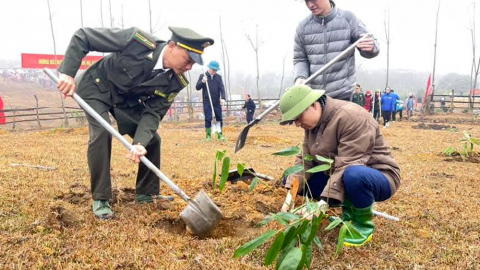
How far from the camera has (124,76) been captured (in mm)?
2842

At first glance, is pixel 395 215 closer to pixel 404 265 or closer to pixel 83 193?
pixel 404 265

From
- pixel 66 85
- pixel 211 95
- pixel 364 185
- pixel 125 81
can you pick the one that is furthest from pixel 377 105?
pixel 66 85

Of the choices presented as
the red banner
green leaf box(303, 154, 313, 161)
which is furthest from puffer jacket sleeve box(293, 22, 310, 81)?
the red banner

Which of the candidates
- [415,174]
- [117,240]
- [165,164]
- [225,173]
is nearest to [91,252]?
[117,240]

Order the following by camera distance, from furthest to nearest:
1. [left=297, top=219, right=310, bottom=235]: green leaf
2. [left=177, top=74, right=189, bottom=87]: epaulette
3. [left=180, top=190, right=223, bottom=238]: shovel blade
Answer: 1. [left=177, top=74, right=189, bottom=87]: epaulette
2. [left=180, top=190, right=223, bottom=238]: shovel blade
3. [left=297, top=219, right=310, bottom=235]: green leaf

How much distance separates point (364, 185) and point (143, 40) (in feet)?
5.77

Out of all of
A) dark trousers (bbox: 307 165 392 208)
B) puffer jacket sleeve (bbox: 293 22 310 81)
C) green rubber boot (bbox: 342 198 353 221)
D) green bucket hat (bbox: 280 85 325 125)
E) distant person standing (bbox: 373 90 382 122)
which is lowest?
distant person standing (bbox: 373 90 382 122)

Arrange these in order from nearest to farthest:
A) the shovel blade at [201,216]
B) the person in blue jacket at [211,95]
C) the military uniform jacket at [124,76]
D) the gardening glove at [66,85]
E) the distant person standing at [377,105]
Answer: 1. the shovel blade at [201,216]
2. the gardening glove at [66,85]
3. the military uniform jacket at [124,76]
4. the person in blue jacket at [211,95]
5. the distant person standing at [377,105]

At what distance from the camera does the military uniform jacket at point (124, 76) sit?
8.88ft

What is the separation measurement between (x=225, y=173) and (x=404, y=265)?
118cm

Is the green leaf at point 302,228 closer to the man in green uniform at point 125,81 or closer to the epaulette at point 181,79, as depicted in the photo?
the man in green uniform at point 125,81

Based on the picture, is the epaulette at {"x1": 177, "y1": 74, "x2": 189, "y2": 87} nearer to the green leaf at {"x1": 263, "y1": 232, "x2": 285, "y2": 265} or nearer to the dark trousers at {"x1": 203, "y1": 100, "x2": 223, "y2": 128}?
the green leaf at {"x1": 263, "y1": 232, "x2": 285, "y2": 265}

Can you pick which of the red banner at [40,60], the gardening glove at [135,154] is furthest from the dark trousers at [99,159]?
the red banner at [40,60]

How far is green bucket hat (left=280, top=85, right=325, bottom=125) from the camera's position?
217cm
